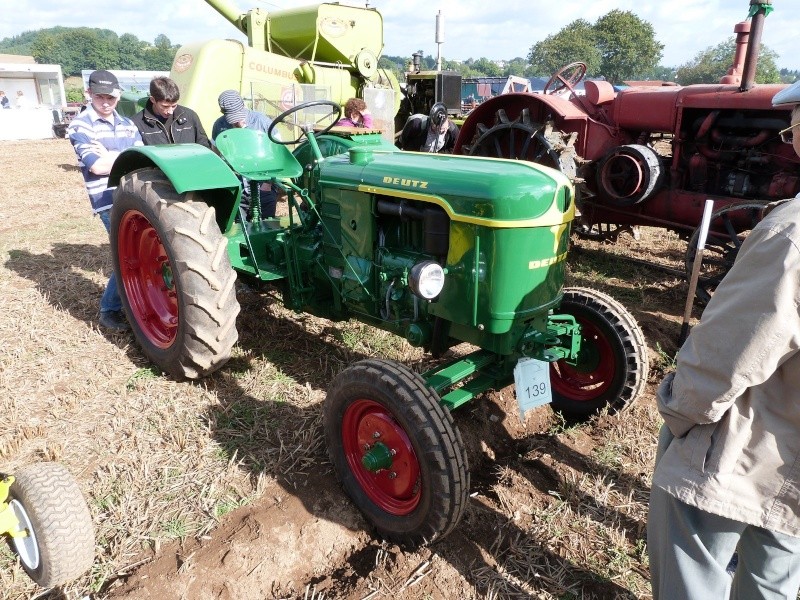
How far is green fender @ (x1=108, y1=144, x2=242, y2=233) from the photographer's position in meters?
3.02

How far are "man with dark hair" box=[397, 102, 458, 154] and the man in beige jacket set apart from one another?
5656mm

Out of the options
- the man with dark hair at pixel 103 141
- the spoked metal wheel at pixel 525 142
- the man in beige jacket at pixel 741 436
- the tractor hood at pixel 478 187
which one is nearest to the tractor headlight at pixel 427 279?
the tractor hood at pixel 478 187

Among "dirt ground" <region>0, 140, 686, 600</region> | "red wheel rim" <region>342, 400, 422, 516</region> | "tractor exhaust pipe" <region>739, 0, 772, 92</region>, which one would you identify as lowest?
"dirt ground" <region>0, 140, 686, 600</region>

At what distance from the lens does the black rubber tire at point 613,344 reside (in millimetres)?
2871

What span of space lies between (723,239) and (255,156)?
129 inches

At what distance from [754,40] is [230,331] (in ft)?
13.2

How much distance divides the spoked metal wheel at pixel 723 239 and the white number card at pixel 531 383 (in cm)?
224

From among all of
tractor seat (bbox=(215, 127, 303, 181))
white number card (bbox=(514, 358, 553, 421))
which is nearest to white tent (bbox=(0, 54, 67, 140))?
tractor seat (bbox=(215, 127, 303, 181))

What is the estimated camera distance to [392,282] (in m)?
2.76

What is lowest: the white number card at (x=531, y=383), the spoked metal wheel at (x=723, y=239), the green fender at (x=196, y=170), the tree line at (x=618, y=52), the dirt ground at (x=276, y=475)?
the dirt ground at (x=276, y=475)

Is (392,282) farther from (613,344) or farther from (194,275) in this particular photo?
→ (613,344)

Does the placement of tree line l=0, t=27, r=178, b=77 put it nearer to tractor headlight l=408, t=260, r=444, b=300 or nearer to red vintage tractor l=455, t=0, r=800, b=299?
red vintage tractor l=455, t=0, r=800, b=299

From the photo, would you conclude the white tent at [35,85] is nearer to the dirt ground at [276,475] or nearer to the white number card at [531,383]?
the dirt ground at [276,475]

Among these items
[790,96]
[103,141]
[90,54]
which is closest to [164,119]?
[103,141]
